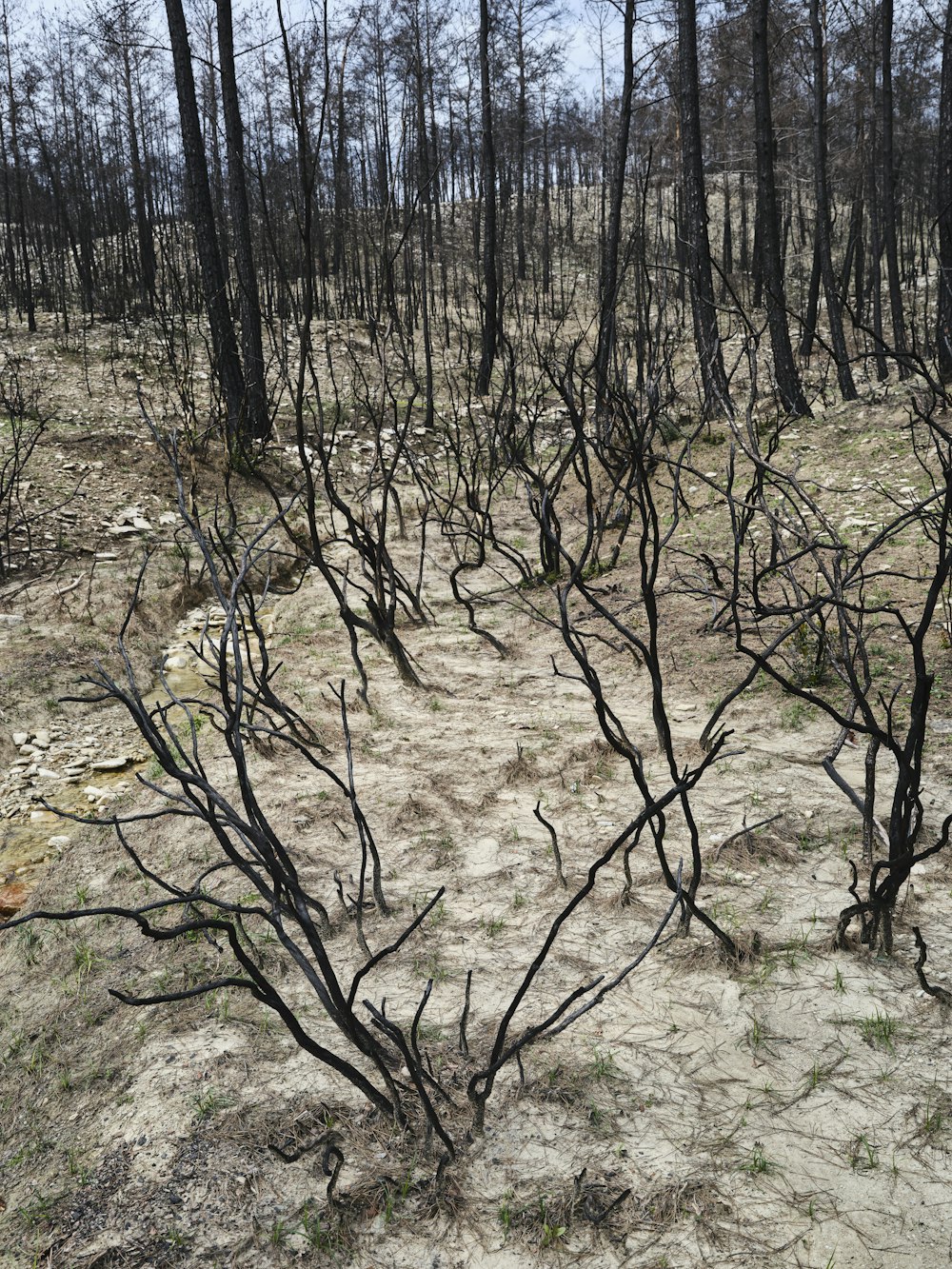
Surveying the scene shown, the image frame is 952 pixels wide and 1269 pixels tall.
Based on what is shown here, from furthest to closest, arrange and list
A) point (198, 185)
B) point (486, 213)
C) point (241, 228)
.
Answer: point (486, 213)
point (241, 228)
point (198, 185)

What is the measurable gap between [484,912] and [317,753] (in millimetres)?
1265

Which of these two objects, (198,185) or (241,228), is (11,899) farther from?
(241,228)

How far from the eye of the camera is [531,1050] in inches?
79.3

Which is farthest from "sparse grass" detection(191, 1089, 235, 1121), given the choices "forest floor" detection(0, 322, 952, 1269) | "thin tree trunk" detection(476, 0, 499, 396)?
"thin tree trunk" detection(476, 0, 499, 396)

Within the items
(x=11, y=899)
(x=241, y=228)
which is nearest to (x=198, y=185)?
(x=241, y=228)

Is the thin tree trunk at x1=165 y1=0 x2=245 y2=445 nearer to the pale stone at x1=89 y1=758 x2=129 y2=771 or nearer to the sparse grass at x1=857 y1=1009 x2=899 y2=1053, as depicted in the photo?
the pale stone at x1=89 y1=758 x2=129 y2=771

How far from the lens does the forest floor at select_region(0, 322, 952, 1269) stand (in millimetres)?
1604

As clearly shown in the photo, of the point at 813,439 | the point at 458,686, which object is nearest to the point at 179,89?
the point at 813,439

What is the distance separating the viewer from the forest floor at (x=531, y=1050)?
160 cm

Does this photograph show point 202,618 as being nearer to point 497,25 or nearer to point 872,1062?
point 872,1062

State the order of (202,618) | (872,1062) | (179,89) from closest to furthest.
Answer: (872,1062) → (202,618) → (179,89)

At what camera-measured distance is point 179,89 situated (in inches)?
358

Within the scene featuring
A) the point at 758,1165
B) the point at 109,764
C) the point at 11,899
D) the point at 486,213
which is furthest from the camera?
the point at 486,213

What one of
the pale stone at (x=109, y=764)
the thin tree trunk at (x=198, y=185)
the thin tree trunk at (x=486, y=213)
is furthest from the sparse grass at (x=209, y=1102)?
the thin tree trunk at (x=486, y=213)
